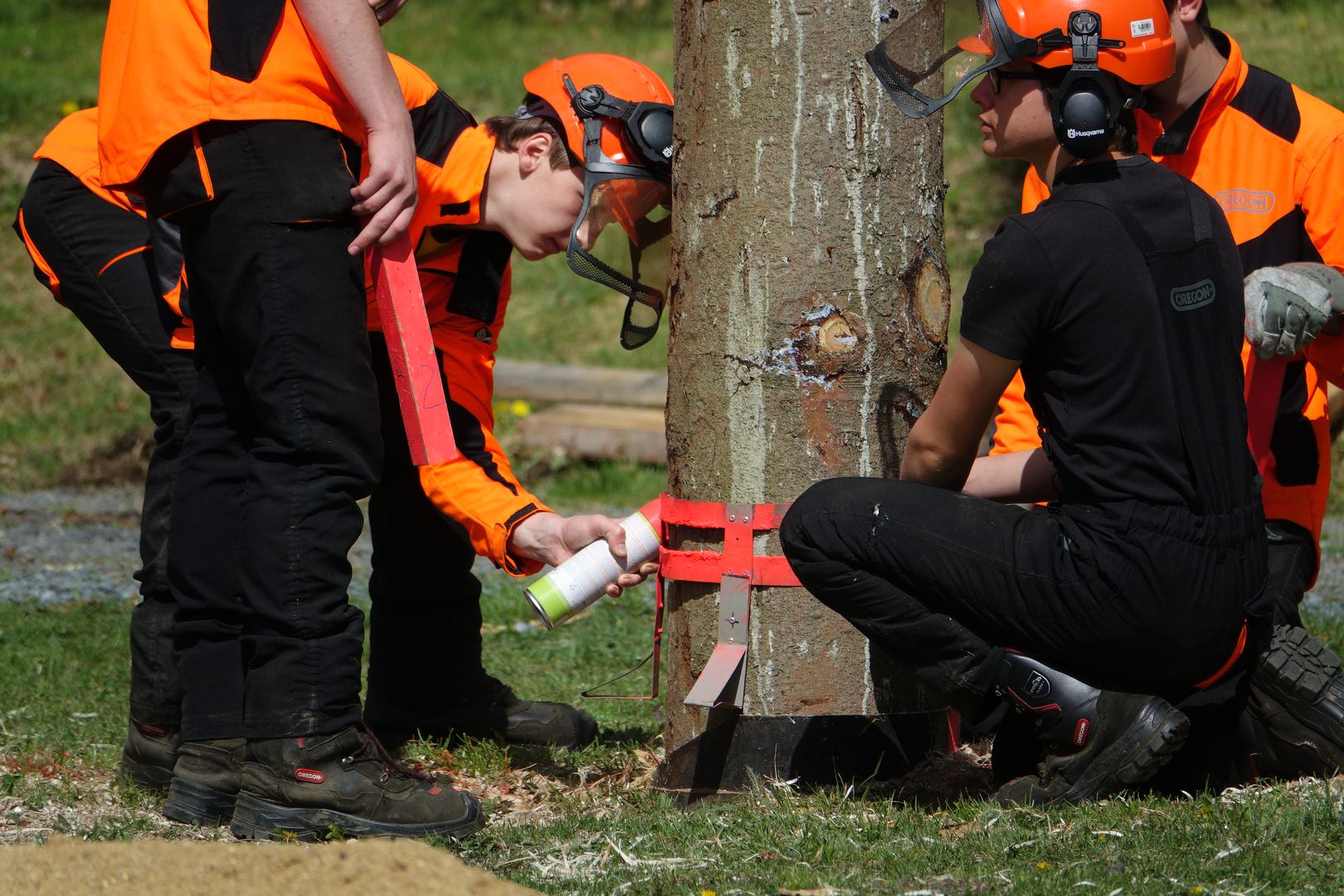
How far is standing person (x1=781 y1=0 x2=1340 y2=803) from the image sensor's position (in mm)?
2934

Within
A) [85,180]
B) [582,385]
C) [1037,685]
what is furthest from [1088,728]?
[582,385]

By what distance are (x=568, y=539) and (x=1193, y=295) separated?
60.3 inches

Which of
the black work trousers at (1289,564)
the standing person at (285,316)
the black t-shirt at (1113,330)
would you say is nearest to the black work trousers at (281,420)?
the standing person at (285,316)

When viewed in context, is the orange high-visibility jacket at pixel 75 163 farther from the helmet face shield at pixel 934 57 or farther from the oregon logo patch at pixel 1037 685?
the oregon logo patch at pixel 1037 685

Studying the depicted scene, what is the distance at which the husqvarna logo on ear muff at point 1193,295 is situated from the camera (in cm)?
295

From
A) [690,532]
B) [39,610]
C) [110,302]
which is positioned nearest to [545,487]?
[39,610]

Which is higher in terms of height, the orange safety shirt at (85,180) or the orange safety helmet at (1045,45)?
the orange safety helmet at (1045,45)

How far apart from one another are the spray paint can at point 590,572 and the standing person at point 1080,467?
438mm

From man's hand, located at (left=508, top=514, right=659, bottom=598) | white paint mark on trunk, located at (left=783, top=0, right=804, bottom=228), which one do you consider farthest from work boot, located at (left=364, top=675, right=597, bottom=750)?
white paint mark on trunk, located at (left=783, top=0, right=804, bottom=228)

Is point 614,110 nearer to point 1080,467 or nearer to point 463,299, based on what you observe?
point 463,299

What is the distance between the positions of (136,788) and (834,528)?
6.27 ft

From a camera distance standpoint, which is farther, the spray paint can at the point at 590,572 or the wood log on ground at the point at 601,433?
the wood log on ground at the point at 601,433

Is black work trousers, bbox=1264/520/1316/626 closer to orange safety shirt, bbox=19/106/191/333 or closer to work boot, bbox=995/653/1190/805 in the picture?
work boot, bbox=995/653/1190/805

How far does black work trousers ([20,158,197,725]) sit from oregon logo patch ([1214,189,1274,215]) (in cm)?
274
